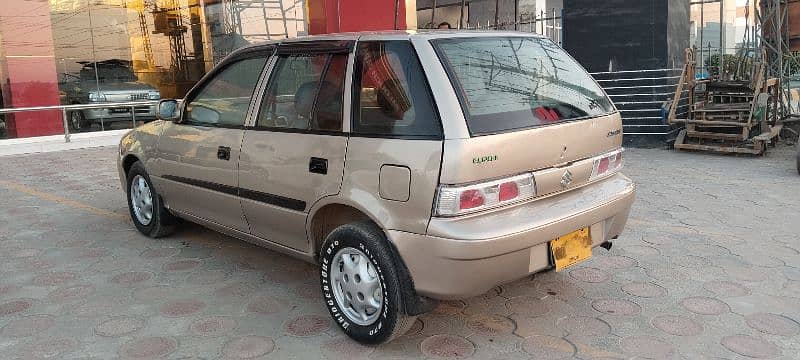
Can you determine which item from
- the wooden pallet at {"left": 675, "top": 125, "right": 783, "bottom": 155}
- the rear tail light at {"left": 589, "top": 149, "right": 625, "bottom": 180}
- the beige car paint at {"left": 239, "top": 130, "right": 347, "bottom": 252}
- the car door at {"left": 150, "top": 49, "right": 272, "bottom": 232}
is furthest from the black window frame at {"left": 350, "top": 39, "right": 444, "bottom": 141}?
the wooden pallet at {"left": 675, "top": 125, "right": 783, "bottom": 155}

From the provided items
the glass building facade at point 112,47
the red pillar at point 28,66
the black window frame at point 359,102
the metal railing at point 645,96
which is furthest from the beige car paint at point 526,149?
the red pillar at point 28,66

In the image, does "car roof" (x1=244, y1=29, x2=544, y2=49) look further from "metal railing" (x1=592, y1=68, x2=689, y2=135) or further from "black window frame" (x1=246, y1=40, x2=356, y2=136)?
"metal railing" (x1=592, y1=68, x2=689, y2=135)

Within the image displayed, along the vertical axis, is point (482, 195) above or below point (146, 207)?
above

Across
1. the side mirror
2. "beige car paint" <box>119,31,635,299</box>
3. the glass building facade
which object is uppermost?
the glass building facade

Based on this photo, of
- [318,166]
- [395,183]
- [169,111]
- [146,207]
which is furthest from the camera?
[146,207]

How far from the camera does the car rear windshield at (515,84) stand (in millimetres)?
3033

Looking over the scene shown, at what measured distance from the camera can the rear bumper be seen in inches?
111

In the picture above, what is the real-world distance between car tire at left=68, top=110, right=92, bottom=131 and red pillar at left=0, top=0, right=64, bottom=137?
0.18 metres

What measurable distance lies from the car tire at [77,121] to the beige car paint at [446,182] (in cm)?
938

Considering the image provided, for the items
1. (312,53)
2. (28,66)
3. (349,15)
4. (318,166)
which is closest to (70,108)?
(28,66)

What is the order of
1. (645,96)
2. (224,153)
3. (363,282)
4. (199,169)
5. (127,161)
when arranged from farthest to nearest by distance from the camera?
1. (645,96)
2. (127,161)
3. (199,169)
4. (224,153)
5. (363,282)

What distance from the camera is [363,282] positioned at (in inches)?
125

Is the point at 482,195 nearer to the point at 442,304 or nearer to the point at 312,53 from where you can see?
the point at 442,304

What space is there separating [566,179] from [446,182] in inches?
29.7
